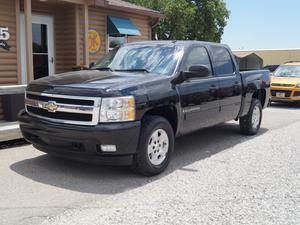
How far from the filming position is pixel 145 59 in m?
6.60

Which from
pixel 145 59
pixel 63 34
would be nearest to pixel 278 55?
pixel 63 34

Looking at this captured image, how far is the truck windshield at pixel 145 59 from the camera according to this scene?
6328 millimetres

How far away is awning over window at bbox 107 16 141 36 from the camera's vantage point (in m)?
12.5

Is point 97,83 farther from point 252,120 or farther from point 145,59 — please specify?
point 252,120

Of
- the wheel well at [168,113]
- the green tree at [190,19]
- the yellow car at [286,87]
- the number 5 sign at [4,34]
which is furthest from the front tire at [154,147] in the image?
the green tree at [190,19]

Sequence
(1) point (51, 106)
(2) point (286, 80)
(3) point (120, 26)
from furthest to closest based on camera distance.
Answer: (2) point (286, 80) → (3) point (120, 26) → (1) point (51, 106)

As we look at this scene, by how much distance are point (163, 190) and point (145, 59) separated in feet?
7.90

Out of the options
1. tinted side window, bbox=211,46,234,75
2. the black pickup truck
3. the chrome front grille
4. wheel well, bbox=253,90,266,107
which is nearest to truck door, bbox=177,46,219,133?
the black pickup truck

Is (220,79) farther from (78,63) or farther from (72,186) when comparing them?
(78,63)

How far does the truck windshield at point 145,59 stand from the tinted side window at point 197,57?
7.5 inches

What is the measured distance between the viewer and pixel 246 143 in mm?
8016

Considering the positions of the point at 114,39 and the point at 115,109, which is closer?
the point at 115,109

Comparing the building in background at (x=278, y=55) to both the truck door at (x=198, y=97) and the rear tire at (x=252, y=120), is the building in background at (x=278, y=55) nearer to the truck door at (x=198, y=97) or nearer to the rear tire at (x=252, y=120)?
the rear tire at (x=252, y=120)

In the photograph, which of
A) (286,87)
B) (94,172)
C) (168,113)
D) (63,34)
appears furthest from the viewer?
(286,87)
